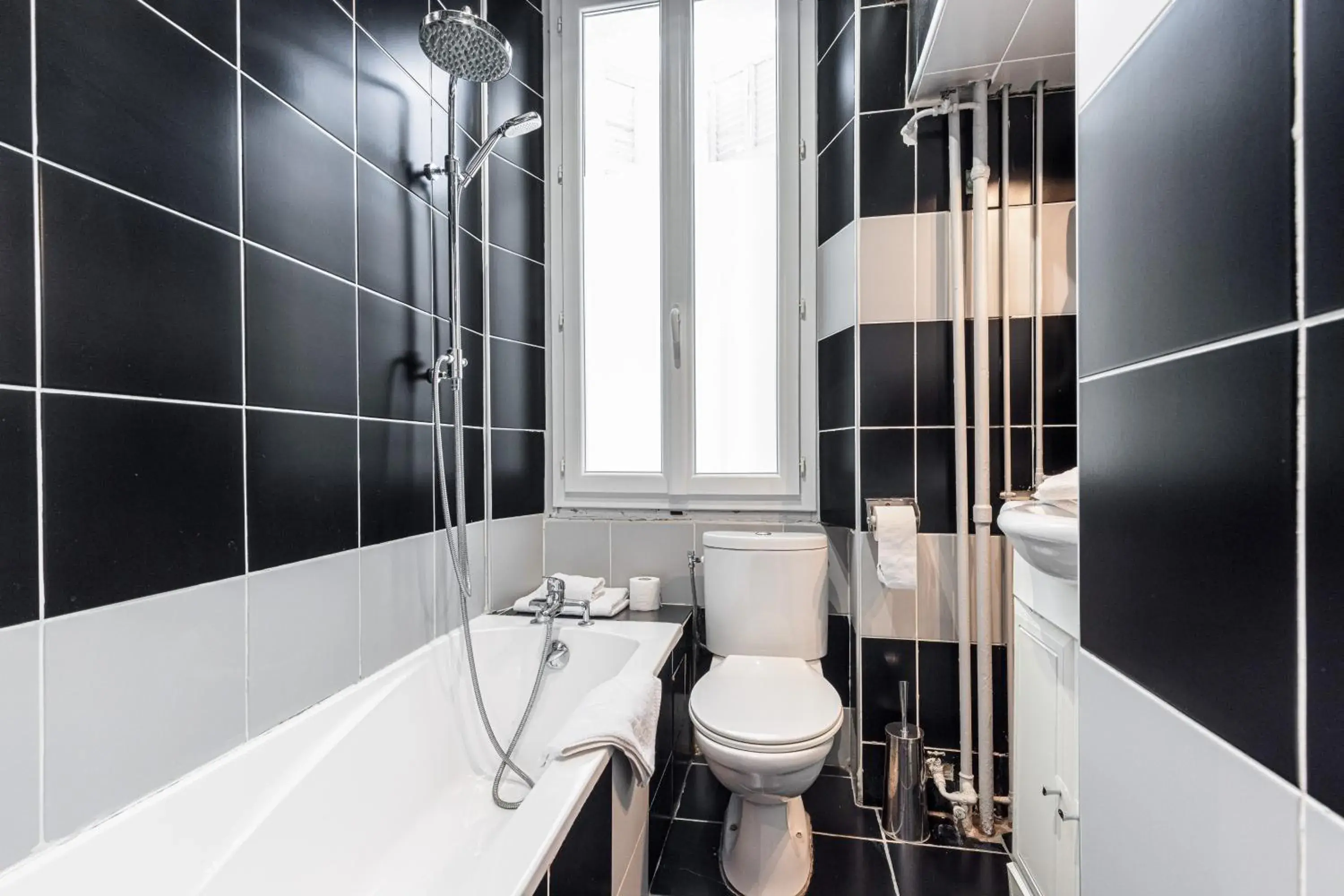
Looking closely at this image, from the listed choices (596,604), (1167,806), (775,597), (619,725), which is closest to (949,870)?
(775,597)

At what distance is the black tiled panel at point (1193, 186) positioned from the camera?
33cm

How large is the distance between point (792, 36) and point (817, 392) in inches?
48.6

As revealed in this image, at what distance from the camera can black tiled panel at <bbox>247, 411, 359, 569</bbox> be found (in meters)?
1.11

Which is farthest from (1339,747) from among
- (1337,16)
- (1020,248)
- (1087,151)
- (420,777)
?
(1020,248)

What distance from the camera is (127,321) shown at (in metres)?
0.90

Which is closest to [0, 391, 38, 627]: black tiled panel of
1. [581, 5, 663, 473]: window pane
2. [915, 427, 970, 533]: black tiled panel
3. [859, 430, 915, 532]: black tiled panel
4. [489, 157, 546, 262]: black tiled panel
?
[489, 157, 546, 262]: black tiled panel

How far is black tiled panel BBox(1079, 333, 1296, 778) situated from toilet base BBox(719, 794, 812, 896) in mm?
1223

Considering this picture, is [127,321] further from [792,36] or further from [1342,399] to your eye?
[792,36]

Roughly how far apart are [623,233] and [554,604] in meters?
1.35

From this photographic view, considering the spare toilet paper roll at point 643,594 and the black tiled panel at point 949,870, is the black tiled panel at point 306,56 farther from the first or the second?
the black tiled panel at point 949,870

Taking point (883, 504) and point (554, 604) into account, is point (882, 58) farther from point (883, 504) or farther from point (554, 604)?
point (554, 604)

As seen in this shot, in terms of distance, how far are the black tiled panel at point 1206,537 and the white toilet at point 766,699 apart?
1.00 m

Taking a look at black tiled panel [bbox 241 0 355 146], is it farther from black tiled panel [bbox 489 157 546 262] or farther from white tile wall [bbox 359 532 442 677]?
white tile wall [bbox 359 532 442 677]

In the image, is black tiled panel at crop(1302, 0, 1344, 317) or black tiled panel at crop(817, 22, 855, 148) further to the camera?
black tiled panel at crop(817, 22, 855, 148)
